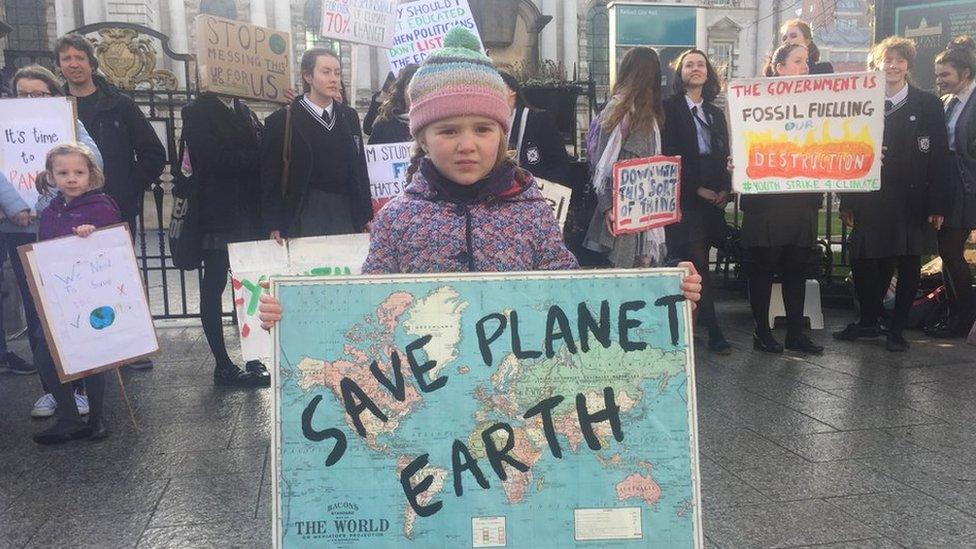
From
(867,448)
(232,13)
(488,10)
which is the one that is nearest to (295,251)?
(867,448)

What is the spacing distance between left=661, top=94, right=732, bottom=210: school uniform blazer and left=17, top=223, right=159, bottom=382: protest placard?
3470 millimetres

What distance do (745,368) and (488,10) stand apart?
11314 mm

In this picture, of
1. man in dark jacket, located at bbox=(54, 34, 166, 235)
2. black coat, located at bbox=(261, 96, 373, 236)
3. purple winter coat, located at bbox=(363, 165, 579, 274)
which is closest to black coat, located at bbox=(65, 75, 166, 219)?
man in dark jacket, located at bbox=(54, 34, 166, 235)

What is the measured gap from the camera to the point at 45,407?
4.70 metres

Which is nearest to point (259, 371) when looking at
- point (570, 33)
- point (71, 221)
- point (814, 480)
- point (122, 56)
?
point (71, 221)

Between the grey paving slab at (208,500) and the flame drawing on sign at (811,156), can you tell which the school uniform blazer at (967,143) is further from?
the grey paving slab at (208,500)

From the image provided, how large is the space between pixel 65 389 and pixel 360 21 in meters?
3.93

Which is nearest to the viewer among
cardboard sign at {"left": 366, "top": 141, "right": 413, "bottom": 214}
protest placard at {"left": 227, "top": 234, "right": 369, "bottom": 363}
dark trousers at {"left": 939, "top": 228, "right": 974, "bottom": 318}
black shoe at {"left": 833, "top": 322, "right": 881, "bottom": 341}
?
protest placard at {"left": 227, "top": 234, "right": 369, "bottom": 363}

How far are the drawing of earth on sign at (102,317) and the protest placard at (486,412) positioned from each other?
264 cm

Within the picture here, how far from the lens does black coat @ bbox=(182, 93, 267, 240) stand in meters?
5.07

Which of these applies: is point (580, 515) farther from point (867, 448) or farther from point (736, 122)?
point (736, 122)

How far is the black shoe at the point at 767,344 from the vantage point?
19.5 ft

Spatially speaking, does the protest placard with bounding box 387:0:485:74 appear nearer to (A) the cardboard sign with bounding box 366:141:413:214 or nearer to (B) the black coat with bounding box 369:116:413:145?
(B) the black coat with bounding box 369:116:413:145

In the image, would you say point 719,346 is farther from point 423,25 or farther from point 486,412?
point 486,412
